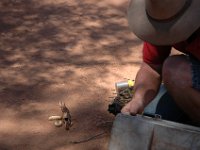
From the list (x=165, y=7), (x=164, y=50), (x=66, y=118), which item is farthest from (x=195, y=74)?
(x=66, y=118)

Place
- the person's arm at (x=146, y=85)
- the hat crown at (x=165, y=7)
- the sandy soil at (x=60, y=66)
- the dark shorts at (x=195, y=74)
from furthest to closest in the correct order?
the sandy soil at (x=60, y=66), the person's arm at (x=146, y=85), the dark shorts at (x=195, y=74), the hat crown at (x=165, y=7)

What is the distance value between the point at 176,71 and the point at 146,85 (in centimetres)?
22

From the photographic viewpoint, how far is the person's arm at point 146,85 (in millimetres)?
2191

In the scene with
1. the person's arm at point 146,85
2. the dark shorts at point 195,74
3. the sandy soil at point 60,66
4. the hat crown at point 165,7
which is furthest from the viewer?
the sandy soil at point 60,66

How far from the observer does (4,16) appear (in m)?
4.70

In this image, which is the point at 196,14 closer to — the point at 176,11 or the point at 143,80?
the point at 176,11

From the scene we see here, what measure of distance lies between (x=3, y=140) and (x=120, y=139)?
0.95m

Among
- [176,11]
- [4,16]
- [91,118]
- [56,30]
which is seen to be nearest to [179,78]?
[176,11]

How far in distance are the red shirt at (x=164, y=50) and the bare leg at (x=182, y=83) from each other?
0.19 ft

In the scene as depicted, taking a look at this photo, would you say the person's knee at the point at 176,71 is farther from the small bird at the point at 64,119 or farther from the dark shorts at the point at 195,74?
the small bird at the point at 64,119

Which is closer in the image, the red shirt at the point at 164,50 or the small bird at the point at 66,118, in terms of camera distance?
the red shirt at the point at 164,50

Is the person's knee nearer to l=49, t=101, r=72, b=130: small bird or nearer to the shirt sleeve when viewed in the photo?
the shirt sleeve

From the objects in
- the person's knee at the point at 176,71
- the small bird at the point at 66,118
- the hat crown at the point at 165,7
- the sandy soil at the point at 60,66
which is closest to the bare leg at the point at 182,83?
the person's knee at the point at 176,71

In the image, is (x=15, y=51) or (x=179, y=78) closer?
(x=179, y=78)
